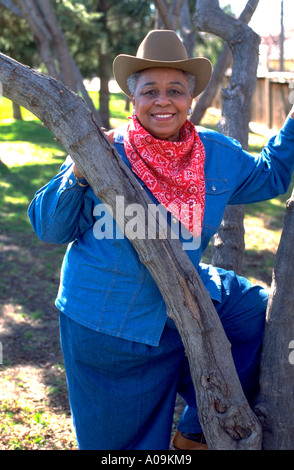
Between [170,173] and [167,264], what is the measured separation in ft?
1.41

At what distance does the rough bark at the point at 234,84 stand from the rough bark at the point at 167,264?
1210mm

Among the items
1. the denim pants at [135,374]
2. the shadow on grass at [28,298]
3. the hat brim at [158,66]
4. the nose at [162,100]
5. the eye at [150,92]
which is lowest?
the shadow on grass at [28,298]

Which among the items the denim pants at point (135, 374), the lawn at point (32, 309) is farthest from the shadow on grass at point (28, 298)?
the denim pants at point (135, 374)

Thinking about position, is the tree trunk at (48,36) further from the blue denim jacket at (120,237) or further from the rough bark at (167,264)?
the rough bark at (167,264)

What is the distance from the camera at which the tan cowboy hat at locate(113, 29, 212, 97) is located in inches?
96.1

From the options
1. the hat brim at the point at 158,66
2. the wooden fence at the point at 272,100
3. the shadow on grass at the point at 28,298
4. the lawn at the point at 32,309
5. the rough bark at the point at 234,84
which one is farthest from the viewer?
the wooden fence at the point at 272,100

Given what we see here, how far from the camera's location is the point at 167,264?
7.05ft

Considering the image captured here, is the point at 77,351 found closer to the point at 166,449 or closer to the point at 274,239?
the point at 166,449

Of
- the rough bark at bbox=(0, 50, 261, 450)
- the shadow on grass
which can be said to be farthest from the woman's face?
the shadow on grass

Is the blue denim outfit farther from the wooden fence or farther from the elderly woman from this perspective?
the wooden fence

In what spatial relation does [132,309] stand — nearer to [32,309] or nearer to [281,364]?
[281,364]

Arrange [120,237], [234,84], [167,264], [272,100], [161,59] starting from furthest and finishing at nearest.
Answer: [272,100] < [234,84] < [161,59] < [120,237] < [167,264]

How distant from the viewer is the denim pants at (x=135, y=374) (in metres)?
2.49

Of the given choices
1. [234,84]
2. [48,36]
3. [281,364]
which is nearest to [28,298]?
[234,84]
